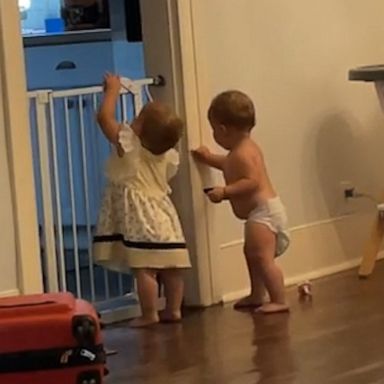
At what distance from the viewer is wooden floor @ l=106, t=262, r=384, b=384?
353 cm

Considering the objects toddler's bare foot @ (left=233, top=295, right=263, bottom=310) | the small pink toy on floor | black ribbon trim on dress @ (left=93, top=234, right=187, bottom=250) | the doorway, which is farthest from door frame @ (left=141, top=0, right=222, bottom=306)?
the small pink toy on floor

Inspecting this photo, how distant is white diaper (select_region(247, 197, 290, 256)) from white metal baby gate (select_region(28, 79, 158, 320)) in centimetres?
56

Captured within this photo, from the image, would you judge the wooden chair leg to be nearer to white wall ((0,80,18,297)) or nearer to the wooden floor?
the wooden floor

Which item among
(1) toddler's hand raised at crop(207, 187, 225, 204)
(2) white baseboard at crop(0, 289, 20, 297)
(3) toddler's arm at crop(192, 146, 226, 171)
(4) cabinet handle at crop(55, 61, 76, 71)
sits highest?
(4) cabinet handle at crop(55, 61, 76, 71)

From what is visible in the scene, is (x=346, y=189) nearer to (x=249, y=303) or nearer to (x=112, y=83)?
(x=249, y=303)

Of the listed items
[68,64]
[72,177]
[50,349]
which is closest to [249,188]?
[72,177]

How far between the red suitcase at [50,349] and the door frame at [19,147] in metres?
1.02

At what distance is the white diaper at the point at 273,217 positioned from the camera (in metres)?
4.50

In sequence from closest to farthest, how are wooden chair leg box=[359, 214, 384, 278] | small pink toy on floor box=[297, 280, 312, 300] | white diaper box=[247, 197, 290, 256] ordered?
1. white diaper box=[247, 197, 290, 256]
2. small pink toy on floor box=[297, 280, 312, 300]
3. wooden chair leg box=[359, 214, 384, 278]

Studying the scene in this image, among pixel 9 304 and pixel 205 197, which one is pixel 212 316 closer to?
pixel 205 197

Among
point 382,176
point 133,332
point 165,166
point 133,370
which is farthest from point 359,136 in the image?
point 133,370

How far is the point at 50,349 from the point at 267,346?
3.44 ft

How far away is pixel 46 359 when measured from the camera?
3000 millimetres

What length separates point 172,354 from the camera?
385 centimetres
